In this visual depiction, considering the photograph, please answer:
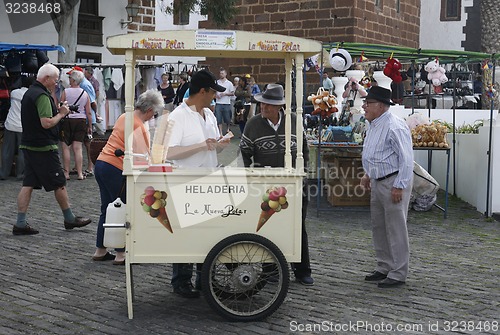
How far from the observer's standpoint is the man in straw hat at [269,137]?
7.07 meters

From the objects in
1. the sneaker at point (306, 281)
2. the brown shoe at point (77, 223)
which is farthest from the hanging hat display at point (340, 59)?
the sneaker at point (306, 281)

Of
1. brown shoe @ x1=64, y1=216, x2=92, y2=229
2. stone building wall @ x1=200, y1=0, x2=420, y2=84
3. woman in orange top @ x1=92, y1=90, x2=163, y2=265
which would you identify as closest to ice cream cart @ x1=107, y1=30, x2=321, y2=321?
woman in orange top @ x1=92, y1=90, x2=163, y2=265

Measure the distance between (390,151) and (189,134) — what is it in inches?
75.3

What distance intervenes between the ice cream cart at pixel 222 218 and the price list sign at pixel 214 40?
0.04 m

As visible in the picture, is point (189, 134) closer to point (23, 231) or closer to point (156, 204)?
point (156, 204)

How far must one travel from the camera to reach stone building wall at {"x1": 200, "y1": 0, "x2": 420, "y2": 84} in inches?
A: 926

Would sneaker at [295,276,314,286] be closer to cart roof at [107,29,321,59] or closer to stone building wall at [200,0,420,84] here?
cart roof at [107,29,321,59]

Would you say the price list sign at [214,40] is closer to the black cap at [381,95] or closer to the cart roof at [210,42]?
the cart roof at [210,42]

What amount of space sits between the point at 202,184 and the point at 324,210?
5812mm

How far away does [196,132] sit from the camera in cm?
657

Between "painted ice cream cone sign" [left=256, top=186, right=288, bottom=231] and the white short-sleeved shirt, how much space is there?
0.76 meters

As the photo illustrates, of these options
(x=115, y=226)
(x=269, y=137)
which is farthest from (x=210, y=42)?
(x=115, y=226)

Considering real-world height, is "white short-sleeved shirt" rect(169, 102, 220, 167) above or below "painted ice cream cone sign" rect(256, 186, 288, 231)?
above

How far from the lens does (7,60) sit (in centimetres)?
1487
